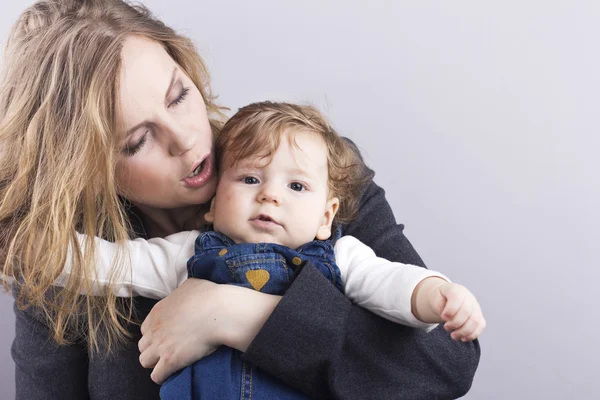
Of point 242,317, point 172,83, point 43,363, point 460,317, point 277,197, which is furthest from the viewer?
point 43,363

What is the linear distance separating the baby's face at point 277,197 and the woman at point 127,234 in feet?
0.35

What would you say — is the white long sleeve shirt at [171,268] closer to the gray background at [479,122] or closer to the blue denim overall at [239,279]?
the blue denim overall at [239,279]

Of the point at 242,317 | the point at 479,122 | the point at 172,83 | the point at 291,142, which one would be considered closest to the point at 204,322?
the point at 242,317

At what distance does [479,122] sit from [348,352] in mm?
1057

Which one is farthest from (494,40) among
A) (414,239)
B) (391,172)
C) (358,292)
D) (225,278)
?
(225,278)

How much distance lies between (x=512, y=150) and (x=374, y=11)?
0.61 meters

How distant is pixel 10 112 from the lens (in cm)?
156

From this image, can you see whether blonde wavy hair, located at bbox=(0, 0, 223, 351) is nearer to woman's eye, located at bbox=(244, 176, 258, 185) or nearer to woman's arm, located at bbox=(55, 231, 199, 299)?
woman's arm, located at bbox=(55, 231, 199, 299)

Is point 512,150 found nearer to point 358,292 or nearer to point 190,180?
point 358,292

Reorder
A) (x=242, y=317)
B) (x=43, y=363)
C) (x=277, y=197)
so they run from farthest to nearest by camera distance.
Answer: (x=43, y=363), (x=277, y=197), (x=242, y=317)

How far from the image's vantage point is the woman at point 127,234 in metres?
1.37

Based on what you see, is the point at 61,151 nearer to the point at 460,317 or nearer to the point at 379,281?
the point at 379,281

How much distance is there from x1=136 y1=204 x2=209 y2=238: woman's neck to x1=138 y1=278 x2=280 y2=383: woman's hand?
0.33 m

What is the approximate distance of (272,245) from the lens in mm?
1460
